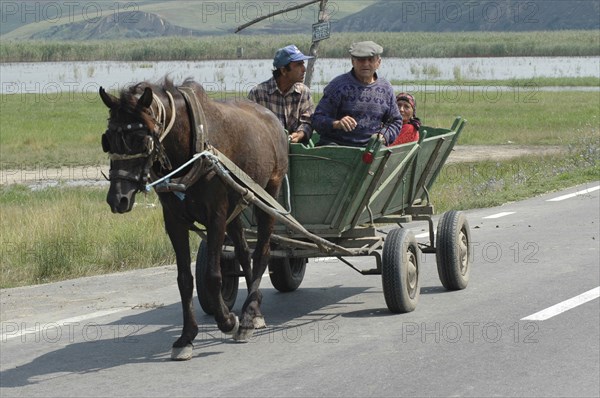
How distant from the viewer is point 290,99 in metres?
10.7

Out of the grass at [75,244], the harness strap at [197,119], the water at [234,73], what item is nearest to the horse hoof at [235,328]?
the harness strap at [197,119]

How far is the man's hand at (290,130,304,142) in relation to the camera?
34.3ft

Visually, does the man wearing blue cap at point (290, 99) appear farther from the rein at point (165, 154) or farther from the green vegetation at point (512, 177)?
the green vegetation at point (512, 177)

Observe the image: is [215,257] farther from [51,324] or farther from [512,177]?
[512,177]

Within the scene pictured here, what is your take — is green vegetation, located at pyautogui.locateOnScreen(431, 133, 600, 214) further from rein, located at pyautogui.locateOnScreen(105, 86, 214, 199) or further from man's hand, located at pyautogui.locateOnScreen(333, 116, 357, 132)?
rein, located at pyautogui.locateOnScreen(105, 86, 214, 199)

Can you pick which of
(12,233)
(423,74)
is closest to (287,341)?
(12,233)

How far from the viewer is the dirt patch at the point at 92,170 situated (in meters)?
26.9

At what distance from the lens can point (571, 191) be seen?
65.0 feet

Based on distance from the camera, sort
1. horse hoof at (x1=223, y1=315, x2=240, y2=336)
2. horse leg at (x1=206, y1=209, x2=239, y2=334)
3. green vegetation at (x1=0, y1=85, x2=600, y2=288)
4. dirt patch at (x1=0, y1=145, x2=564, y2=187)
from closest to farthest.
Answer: horse leg at (x1=206, y1=209, x2=239, y2=334) < horse hoof at (x1=223, y1=315, x2=240, y2=336) < green vegetation at (x1=0, y1=85, x2=600, y2=288) < dirt patch at (x1=0, y1=145, x2=564, y2=187)

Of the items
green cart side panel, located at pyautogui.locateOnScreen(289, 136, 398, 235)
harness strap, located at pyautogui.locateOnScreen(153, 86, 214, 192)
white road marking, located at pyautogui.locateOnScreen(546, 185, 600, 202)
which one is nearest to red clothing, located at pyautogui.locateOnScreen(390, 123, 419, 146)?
green cart side panel, located at pyautogui.locateOnScreen(289, 136, 398, 235)

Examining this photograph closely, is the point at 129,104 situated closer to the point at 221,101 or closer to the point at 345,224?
the point at 221,101

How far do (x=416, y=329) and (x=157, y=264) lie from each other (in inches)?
170

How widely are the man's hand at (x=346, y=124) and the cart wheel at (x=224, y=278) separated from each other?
4.54ft

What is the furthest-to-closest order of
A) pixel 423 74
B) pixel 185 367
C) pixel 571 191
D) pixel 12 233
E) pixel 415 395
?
pixel 423 74 → pixel 571 191 → pixel 12 233 → pixel 185 367 → pixel 415 395
